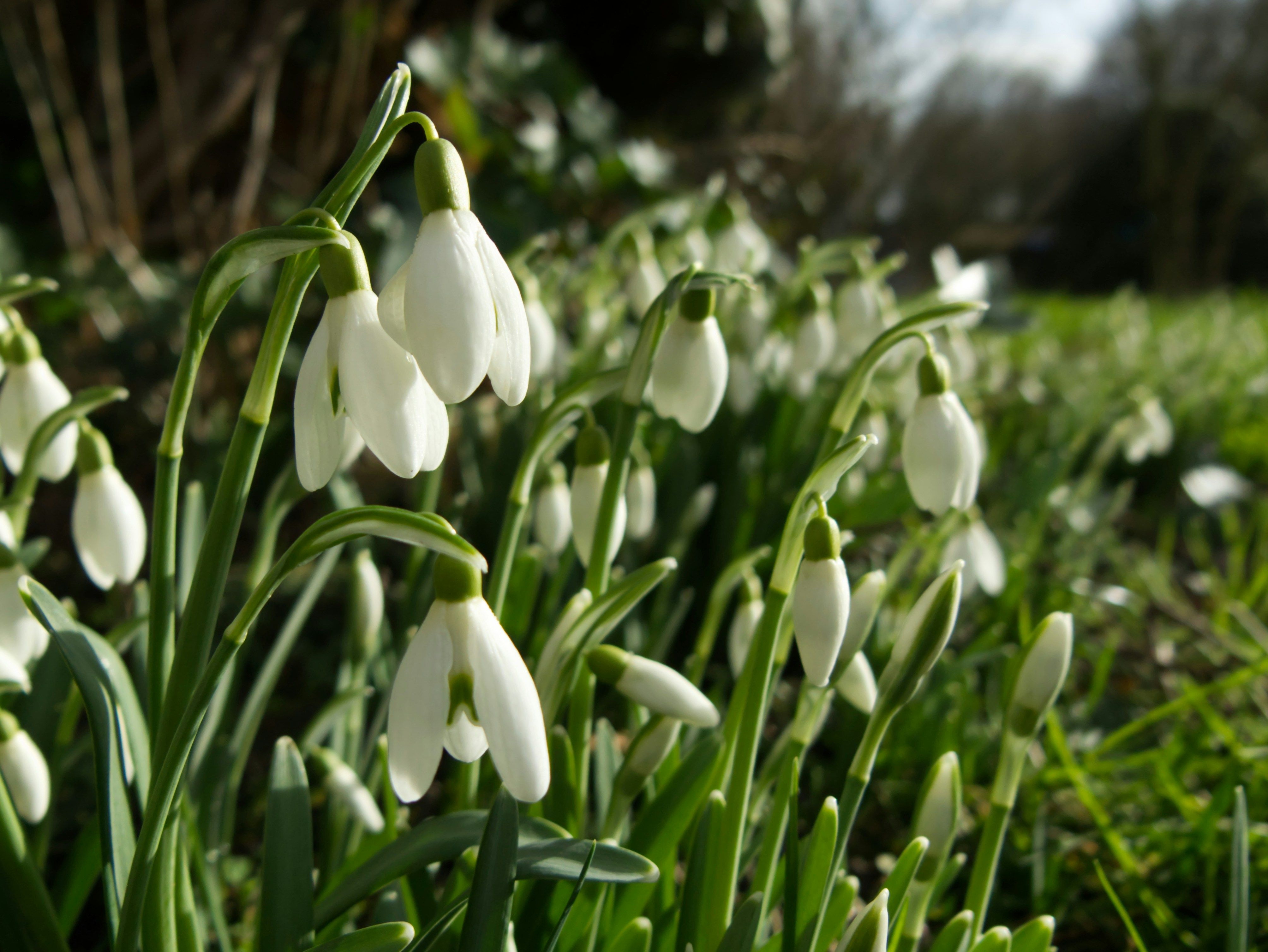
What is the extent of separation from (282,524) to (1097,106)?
15884mm

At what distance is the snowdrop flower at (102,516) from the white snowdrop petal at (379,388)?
1.43 ft

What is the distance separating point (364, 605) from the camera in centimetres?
108

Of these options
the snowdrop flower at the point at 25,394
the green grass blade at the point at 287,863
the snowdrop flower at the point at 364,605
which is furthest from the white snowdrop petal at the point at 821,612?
the snowdrop flower at the point at 25,394

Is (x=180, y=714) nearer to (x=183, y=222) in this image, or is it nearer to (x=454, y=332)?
(x=454, y=332)

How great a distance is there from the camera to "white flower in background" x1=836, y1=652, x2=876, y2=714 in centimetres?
89

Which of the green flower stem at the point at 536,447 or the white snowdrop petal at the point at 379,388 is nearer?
the white snowdrop petal at the point at 379,388

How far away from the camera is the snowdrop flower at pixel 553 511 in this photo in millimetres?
1154

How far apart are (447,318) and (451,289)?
0.05ft

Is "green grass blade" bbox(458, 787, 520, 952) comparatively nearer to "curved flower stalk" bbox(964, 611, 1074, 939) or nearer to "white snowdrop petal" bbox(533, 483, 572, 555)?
"curved flower stalk" bbox(964, 611, 1074, 939)

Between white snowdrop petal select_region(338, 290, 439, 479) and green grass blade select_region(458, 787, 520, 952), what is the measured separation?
0.24 metres

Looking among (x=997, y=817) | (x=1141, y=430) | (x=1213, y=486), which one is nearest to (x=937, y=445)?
(x=997, y=817)

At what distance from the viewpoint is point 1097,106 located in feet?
48.9

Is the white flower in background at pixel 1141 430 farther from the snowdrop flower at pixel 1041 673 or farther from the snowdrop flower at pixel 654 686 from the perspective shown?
the snowdrop flower at pixel 654 686

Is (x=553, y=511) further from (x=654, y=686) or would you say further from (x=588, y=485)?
(x=654, y=686)
